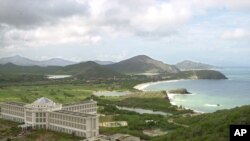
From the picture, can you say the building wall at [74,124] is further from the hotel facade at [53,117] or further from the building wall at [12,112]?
the building wall at [12,112]

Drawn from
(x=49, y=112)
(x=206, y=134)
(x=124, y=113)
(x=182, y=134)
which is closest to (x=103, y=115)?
(x=124, y=113)

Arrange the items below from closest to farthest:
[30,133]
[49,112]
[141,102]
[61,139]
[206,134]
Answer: [206,134]
[61,139]
[30,133]
[49,112]
[141,102]

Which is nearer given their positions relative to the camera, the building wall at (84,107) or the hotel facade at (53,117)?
the hotel facade at (53,117)

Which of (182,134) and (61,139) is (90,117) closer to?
(61,139)

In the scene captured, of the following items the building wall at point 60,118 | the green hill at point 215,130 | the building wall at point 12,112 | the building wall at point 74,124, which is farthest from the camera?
the building wall at point 12,112

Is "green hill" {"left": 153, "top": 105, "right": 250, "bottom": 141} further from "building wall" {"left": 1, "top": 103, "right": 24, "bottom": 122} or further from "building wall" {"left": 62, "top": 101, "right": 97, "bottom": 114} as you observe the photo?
"building wall" {"left": 1, "top": 103, "right": 24, "bottom": 122}

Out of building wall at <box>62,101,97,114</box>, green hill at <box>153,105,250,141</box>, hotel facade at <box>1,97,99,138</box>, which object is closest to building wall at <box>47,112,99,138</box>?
hotel facade at <box>1,97,99,138</box>

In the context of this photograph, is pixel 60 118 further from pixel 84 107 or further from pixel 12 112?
pixel 12 112

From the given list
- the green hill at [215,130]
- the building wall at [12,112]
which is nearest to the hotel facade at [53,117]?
the building wall at [12,112]

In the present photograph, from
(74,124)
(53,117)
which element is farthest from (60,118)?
(74,124)
